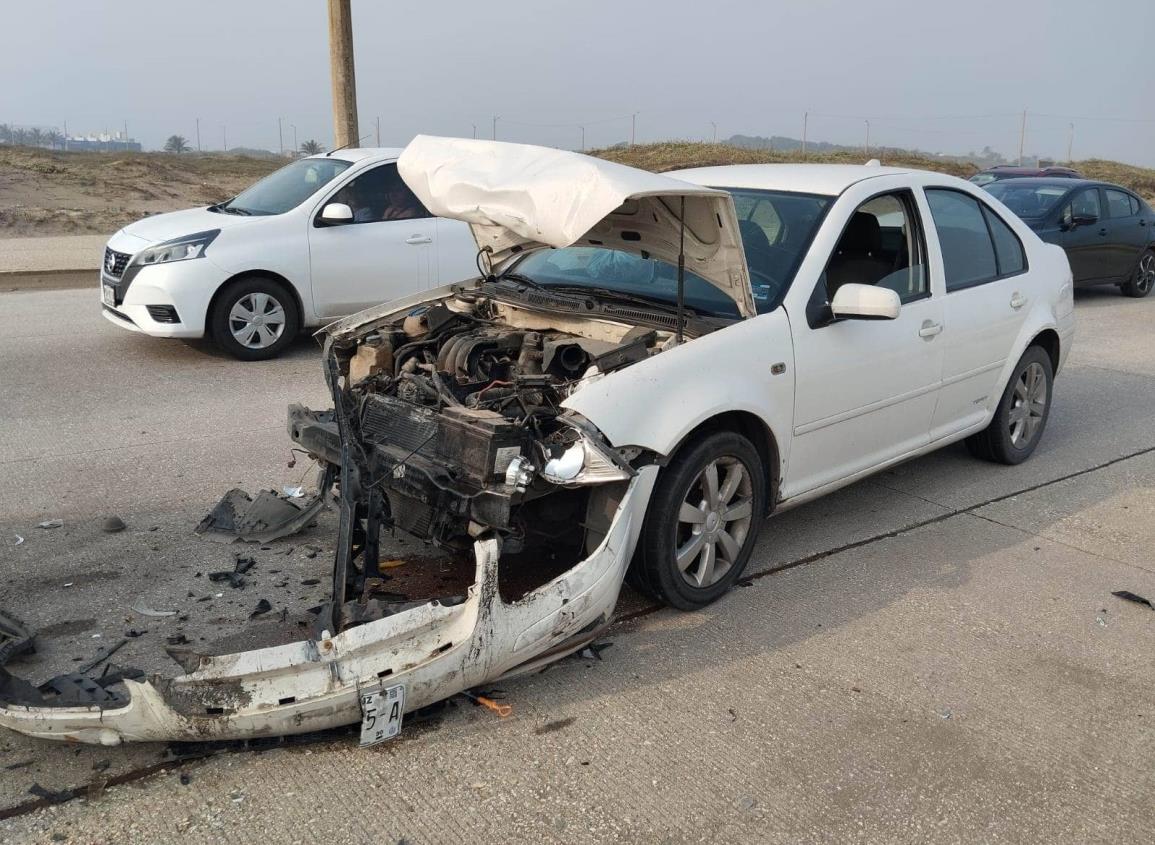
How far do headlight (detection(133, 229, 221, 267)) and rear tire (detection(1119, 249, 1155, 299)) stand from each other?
12.5m

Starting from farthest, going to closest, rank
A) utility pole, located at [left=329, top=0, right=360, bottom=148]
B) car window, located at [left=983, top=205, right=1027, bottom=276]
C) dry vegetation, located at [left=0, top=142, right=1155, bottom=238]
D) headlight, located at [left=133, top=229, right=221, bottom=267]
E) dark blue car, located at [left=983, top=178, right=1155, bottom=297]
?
1. dry vegetation, located at [left=0, top=142, right=1155, bottom=238]
2. utility pole, located at [left=329, top=0, right=360, bottom=148]
3. dark blue car, located at [left=983, top=178, right=1155, bottom=297]
4. headlight, located at [left=133, top=229, right=221, bottom=267]
5. car window, located at [left=983, top=205, right=1027, bottom=276]

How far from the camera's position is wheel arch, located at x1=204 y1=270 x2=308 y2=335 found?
8.67 m

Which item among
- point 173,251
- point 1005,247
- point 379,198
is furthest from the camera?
point 379,198

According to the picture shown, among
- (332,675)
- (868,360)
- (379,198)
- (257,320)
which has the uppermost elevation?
(379,198)

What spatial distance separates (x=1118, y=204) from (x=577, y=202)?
1296cm

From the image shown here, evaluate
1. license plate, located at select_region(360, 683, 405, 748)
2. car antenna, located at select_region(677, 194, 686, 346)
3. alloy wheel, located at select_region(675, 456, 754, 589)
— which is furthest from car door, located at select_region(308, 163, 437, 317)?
license plate, located at select_region(360, 683, 405, 748)

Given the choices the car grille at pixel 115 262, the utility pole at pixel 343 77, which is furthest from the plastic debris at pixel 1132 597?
the utility pole at pixel 343 77

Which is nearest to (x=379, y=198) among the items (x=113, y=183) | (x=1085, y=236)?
(x=1085, y=236)

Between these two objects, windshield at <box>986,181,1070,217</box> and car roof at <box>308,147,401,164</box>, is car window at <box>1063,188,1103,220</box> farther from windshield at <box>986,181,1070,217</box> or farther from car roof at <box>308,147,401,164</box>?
car roof at <box>308,147,401,164</box>

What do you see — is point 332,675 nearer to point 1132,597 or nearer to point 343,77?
point 1132,597

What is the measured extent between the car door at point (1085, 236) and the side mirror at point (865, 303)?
1027 centimetres

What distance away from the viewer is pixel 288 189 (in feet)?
30.9

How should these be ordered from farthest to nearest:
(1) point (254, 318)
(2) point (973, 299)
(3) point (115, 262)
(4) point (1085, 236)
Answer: (4) point (1085, 236), (1) point (254, 318), (3) point (115, 262), (2) point (973, 299)

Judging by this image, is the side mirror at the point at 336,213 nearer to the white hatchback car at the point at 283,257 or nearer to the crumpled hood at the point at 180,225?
the white hatchback car at the point at 283,257
